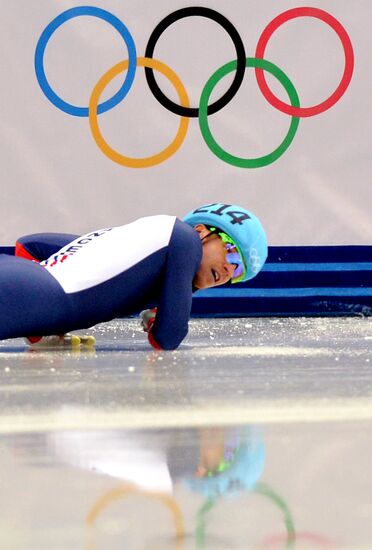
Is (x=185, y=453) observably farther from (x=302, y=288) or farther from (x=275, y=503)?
(x=302, y=288)

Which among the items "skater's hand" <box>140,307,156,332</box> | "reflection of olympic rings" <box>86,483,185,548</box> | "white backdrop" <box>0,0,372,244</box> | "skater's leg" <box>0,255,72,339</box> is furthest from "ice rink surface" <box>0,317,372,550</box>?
"white backdrop" <box>0,0,372,244</box>

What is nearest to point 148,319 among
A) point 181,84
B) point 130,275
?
point 130,275

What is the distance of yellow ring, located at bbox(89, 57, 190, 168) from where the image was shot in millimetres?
4137

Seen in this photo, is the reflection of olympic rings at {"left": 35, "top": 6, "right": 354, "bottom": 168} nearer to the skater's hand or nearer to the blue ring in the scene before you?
the blue ring

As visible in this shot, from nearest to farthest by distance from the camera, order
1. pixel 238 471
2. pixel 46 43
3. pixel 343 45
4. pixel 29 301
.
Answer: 1. pixel 238 471
2. pixel 29 301
3. pixel 46 43
4. pixel 343 45

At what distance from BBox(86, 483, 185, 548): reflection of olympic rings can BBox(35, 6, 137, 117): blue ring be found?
3007 millimetres

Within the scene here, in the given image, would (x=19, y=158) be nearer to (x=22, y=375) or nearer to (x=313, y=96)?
(x=313, y=96)

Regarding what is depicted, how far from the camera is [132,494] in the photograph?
1.21 m

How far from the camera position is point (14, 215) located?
4.12 m

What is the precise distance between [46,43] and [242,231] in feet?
5.21

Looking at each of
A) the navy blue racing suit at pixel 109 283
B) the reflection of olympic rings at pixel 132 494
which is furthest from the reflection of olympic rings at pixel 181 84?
the reflection of olympic rings at pixel 132 494

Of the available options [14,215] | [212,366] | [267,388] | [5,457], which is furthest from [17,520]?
[14,215]

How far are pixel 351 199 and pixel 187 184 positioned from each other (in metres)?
0.59

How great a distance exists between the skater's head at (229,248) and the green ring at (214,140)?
1.30 m
